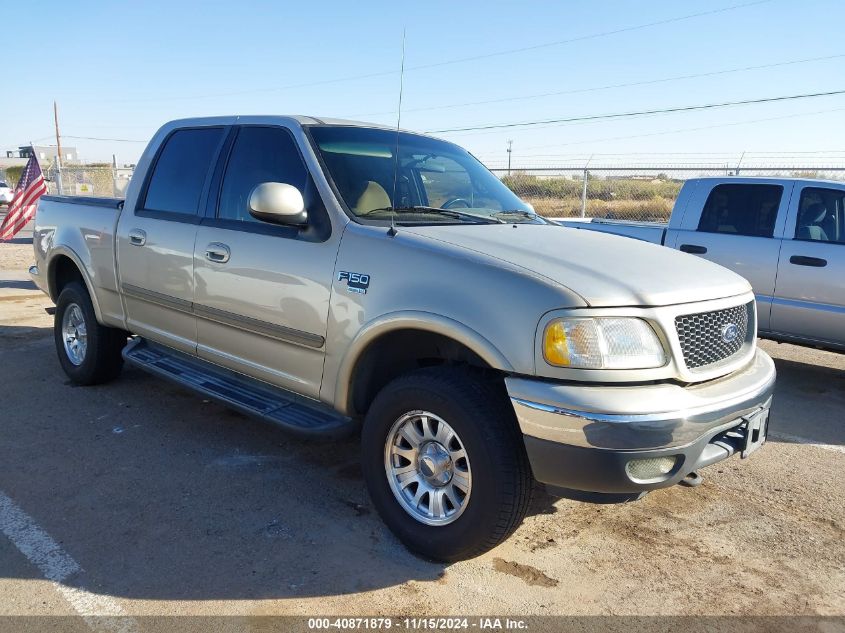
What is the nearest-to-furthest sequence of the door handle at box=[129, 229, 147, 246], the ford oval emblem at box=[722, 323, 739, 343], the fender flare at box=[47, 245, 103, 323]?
the ford oval emblem at box=[722, 323, 739, 343] → the door handle at box=[129, 229, 147, 246] → the fender flare at box=[47, 245, 103, 323]

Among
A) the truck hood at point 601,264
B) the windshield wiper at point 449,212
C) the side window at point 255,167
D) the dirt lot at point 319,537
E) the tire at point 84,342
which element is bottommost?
the dirt lot at point 319,537

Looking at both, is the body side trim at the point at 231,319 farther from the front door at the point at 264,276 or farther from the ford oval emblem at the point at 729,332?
the ford oval emblem at the point at 729,332

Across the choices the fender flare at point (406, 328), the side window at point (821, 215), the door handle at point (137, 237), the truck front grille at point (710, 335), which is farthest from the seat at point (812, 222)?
the door handle at point (137, 237)

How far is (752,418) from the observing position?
3.01m

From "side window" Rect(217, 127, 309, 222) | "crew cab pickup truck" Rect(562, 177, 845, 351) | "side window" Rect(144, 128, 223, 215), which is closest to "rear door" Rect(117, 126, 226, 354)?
"side window" Rect(144, 128, 223, 215)

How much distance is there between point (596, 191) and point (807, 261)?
8621mm

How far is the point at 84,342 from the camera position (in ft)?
17.9

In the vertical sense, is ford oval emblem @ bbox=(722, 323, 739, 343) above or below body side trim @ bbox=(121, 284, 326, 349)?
above

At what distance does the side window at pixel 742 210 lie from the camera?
649cm

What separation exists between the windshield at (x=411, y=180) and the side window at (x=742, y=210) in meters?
3.25

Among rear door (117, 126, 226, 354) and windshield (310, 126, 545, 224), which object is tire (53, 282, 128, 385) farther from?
windshield (310, 126, 545, 224)

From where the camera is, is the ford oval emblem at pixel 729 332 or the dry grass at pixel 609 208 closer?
the ford oval emblem at pixel 729 332

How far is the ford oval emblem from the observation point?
122 inches

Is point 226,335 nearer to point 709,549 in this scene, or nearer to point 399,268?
point 399,268
